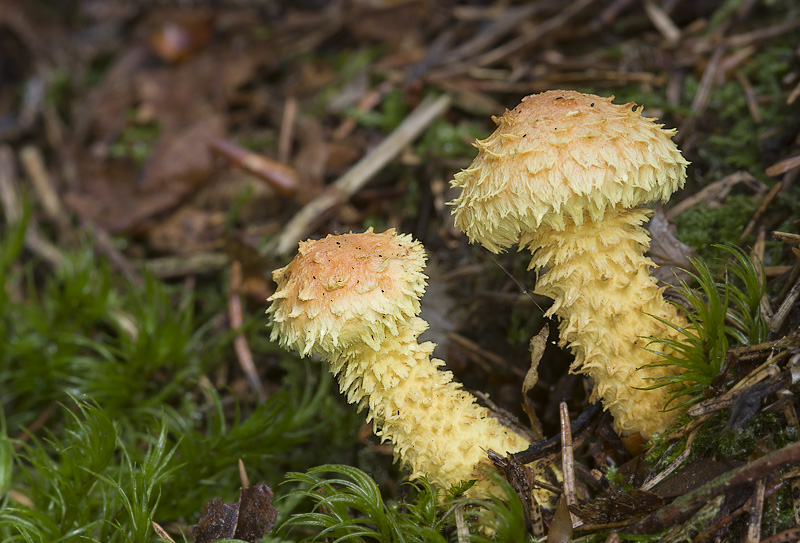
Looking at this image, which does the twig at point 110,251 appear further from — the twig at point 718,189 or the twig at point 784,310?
the twig at point 784,310

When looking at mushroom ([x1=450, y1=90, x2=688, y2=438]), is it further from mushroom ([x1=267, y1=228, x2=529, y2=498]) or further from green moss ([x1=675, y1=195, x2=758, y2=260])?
green moss ([x1=675, y1=195, x2=758, y2=260])

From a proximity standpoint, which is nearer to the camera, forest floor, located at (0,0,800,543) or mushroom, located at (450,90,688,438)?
mushroom, located at (450,90,688,438)

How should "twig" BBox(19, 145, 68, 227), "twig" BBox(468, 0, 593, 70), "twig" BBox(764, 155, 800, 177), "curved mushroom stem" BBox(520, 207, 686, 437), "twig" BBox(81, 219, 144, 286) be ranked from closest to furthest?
"curved mushroom stem" BBox(520, 207, 686, 437)
"twig" BBox(764, 155, 800, 177)
"twig" BBox(468, 0, 593, 70)
"twig" BBox(81, 219, 144, 286)
"twig" BBox(19, 145, 68, 227)

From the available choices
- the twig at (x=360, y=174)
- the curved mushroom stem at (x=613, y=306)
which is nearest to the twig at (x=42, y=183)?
the twig at (x=360, y=174)

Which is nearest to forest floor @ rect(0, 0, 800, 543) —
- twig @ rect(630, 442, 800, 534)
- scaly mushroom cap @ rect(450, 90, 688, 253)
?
twig @ rect(630, 442, 800, 534)

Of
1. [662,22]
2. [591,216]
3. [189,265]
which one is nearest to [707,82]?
[662,22]

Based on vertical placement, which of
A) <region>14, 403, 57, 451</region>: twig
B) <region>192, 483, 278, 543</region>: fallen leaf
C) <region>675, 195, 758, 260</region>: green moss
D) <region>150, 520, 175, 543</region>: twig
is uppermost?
<region>675, 195, 758, 260</region>: green moss

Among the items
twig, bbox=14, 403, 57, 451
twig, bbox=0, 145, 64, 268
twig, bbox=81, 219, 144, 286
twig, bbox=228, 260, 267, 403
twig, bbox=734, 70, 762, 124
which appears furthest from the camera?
twig, bbox=0, 145, 64, 268
